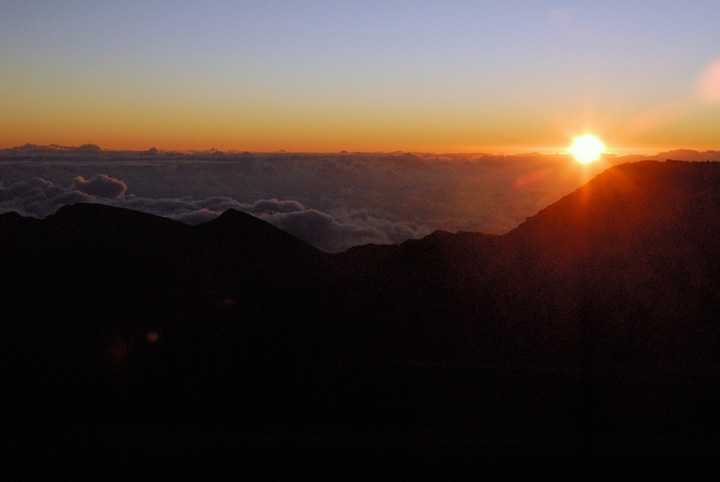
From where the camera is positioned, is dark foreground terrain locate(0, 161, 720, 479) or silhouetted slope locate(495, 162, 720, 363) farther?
silhouetted slope locate(495, 162, 720, 363)

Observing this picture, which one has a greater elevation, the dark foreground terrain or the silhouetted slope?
the silhouetted slope

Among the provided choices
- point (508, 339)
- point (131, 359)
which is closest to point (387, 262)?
point (508, 339)

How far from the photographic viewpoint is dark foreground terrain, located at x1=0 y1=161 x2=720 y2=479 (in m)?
22.7

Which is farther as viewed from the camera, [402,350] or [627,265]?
[627,265]

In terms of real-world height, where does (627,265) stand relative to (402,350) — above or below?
above

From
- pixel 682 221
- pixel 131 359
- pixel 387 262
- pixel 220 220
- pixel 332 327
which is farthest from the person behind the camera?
pixel 220 220

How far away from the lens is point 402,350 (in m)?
39.0

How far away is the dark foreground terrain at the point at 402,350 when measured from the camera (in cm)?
2272

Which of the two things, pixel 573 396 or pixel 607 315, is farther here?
pixel 607 315

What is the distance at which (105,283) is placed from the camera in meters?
65.7

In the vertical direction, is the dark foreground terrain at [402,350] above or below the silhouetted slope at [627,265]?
below

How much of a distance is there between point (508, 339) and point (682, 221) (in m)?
Result: 23.4

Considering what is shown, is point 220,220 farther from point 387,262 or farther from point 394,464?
point 394,464

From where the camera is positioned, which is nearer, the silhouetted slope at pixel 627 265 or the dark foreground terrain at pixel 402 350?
the dark foreground terrain at pixel 402 350
